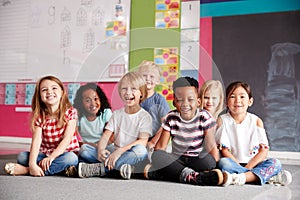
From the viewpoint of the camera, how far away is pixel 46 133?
1.19 m

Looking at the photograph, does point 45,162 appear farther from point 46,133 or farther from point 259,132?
point 259,132

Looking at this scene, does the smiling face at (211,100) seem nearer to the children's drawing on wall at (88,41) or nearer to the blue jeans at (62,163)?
the blue jeans at (62,163)

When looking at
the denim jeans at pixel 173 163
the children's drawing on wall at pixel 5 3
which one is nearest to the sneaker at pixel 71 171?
the denim jeans at pixel 173 163

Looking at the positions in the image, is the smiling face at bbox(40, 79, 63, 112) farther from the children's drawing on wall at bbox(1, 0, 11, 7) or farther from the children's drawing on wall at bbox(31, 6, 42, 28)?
the children's drawing on wall at bbox(1, 0, 11, 7)

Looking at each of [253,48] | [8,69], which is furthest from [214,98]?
[8,69]

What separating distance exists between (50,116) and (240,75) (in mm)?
1045

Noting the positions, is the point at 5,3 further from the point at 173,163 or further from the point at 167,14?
the point at 173,163

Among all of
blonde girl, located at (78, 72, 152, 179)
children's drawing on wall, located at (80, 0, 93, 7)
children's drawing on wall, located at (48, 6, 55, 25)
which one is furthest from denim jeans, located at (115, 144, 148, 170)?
children's drawing on wall, located at (48, 6, 55, 25)

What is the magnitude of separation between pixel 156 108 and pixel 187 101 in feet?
0.43

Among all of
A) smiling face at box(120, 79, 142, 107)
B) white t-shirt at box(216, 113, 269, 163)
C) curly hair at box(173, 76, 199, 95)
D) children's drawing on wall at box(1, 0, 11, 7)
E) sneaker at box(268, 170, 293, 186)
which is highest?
children's drawing on wall at box(1, 0, 11, 7)

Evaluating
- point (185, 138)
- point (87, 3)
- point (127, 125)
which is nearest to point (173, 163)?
point (185, 138)

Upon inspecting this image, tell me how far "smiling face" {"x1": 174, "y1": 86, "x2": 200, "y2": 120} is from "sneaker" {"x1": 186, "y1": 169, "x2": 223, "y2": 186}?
0.18 m

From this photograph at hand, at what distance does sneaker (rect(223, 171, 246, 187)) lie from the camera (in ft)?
3.25

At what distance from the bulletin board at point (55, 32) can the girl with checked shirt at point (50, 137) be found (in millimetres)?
923
